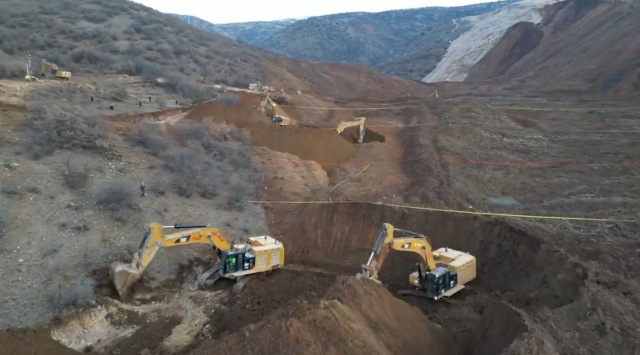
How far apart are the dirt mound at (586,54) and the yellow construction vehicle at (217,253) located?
4294 cm

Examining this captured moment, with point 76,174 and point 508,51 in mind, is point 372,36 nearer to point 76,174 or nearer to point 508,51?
point 508,51

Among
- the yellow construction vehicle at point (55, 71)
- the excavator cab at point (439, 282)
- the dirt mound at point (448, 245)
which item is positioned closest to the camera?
the excavator cab at point (439, 282)

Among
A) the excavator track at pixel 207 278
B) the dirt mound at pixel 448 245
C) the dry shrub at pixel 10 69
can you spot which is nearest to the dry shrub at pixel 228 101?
the dry shrub at pixel 10 69

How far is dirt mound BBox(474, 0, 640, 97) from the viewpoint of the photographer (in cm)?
5069

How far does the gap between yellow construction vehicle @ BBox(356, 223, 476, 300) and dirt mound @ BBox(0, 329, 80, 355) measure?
6912 millimetres

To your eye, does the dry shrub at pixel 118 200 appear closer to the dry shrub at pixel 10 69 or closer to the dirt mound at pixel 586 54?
the dry shrub at pixel 10 69

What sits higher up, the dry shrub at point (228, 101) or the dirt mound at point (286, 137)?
the dry shrub at point (228, 101)

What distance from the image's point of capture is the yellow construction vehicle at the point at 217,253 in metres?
13.2

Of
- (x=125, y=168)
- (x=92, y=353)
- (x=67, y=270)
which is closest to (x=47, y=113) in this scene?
(x=125, y=168)

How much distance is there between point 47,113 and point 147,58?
83.7ft

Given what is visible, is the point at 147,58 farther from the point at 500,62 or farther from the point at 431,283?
the point at 500,62

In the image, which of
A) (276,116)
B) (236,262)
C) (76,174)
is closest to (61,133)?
(76,174)

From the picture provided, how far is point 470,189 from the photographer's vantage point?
838 inches

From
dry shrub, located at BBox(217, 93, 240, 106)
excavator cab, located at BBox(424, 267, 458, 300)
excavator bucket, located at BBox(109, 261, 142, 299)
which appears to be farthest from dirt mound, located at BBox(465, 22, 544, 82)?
excavator bucket, located at BBox(109, 261, 142, 299)
